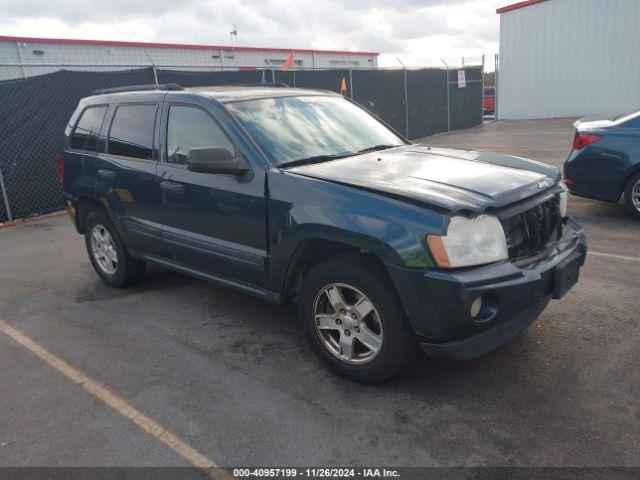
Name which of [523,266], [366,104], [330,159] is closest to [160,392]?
[330,159]

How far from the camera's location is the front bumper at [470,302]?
280 cm

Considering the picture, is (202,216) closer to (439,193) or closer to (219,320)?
(219,320)

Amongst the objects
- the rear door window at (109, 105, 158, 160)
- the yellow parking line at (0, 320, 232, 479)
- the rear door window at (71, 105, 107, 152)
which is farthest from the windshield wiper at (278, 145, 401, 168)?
the rear door window at (71, 105, 107, 152)

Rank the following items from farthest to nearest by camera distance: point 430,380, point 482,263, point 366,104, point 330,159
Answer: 1. point 366,104
2. point 330,159
3. point 430,380
4. point 482,263

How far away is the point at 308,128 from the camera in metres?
4.10

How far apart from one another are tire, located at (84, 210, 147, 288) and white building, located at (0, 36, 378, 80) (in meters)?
7.59

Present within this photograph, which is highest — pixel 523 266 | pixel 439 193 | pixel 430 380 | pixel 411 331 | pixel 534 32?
pixel 534 32

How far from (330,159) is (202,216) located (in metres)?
1.03

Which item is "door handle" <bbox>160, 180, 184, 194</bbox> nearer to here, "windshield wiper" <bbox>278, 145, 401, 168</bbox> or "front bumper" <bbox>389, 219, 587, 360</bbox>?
"windshield wiper" <bbox>278, 145, 401, 168</bbox>

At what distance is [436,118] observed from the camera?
→ 63.5 ft

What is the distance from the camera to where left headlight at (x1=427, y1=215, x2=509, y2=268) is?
282cm

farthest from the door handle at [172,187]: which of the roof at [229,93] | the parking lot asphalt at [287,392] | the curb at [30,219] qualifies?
the curb at [30,219]

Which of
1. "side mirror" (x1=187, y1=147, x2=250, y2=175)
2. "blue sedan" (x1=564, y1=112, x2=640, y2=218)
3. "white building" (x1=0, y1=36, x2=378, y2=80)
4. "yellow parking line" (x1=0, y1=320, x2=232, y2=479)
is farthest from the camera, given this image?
"white building" (x1=0, y1=36, x2=378, y2=80)

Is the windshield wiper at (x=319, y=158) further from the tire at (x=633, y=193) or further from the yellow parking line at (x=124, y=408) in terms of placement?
the tire at (x=633, y=193)
